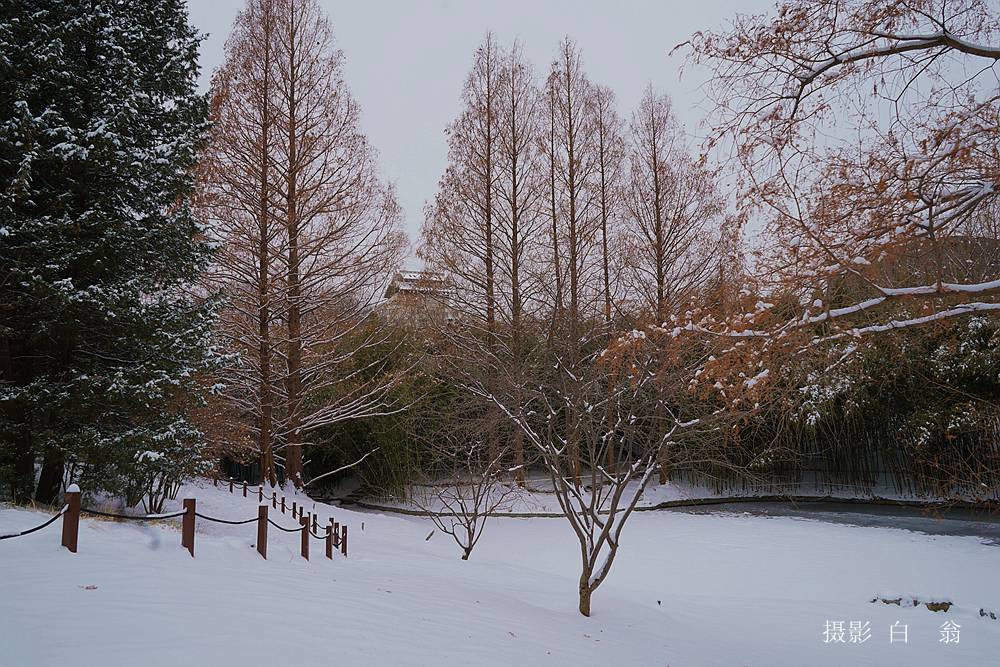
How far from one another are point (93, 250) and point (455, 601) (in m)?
4.71

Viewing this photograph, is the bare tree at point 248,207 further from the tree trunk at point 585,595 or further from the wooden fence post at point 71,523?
the tree trunk at point 585,595

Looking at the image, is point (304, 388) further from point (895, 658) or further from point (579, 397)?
point (895, 658)

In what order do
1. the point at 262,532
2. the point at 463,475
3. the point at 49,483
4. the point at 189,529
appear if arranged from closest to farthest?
the point at 189,529 < the point at 262,532 < the point at 49,483 < the point at 463,475

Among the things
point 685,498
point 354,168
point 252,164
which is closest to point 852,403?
point 685,498

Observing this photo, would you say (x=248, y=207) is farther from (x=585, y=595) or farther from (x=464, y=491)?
(x=585, y=595)

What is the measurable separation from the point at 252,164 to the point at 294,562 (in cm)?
838

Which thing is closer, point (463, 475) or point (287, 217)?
point (287, 217)

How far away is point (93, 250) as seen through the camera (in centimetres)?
623

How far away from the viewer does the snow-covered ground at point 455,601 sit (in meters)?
3.09

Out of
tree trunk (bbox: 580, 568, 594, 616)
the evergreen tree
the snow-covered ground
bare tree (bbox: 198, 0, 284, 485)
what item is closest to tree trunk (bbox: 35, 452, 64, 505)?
the evergreen tree

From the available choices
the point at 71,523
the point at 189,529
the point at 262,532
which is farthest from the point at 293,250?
the point at 71,523

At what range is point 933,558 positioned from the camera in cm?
905

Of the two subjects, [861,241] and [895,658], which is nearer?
[861,241]

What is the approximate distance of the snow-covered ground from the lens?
10.1 feet
